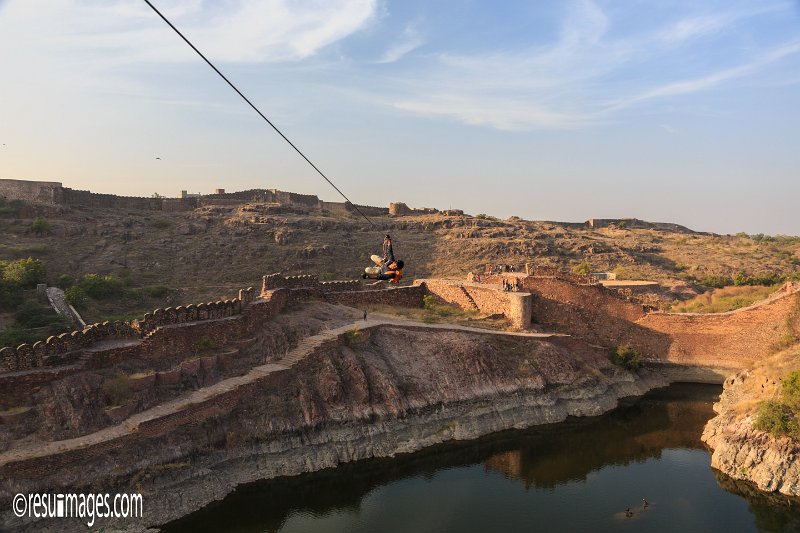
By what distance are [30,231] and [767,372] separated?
48.2 metres

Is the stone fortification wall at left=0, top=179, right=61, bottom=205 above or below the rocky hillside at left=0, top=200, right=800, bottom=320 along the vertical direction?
above

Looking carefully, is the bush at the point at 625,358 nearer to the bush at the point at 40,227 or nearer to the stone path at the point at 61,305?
the stone path at the point at 61,305

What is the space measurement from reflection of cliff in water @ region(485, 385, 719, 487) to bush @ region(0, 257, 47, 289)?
27.8 meters

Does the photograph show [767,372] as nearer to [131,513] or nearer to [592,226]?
[131,513]

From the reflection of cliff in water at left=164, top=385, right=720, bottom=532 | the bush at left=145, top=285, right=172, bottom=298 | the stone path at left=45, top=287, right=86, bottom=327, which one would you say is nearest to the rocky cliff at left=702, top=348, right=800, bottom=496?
the reflection of cliff in water at left=164, top=385, right=720, bottom=532

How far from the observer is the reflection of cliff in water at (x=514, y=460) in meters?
16.7

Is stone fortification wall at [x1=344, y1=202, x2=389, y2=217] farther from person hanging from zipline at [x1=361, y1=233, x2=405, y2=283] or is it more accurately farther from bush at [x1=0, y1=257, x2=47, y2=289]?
person hanging from zipline at [x1=361, y1=233, x2=405, y2=283]

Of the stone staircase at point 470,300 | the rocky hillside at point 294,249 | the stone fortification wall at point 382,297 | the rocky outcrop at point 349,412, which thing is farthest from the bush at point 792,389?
the rocky hillside at point 294,249

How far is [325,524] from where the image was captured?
54.4 feet

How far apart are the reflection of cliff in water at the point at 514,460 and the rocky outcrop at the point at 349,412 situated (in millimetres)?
466

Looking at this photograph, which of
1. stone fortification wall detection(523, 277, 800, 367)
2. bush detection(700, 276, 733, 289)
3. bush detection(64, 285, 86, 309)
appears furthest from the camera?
bush detection(700, 276, 733, 289)

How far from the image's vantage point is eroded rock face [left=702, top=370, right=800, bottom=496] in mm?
18734

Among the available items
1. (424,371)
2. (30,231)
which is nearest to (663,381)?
(424,371)

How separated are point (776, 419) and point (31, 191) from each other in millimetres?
54962
